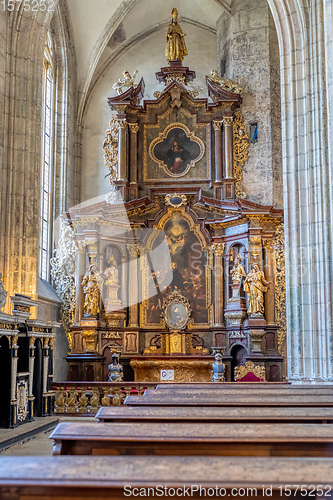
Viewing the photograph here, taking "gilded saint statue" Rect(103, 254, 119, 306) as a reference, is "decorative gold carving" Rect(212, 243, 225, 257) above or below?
above

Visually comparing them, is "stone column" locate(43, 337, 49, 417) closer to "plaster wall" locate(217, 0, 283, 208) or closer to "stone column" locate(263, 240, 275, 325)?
"stone column" locate(263, 240, 275, 325)

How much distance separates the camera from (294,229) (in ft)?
32.9

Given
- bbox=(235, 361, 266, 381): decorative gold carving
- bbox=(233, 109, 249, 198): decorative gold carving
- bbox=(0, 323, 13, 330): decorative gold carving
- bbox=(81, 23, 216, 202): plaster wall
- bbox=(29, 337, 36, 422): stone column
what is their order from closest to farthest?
bbox=(0, 323, 13, 330): decorative gold carving
bbox=(29, 337, 36, 422): stone column
bbox=(235, 361, 266, 381): decorative gold carving
bbox=(233, 109, 249, 198): decorative gold carving
bbox=(81, 23, 216, 202): plaster wall

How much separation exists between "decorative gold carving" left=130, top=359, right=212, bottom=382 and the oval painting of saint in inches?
209

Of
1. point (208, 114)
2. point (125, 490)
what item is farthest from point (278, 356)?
point (125, 490)

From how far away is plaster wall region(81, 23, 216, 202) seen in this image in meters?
19.5

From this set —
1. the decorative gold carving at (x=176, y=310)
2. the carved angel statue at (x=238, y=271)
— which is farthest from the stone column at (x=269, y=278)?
the decorative gold carving at (x=176, y=310)

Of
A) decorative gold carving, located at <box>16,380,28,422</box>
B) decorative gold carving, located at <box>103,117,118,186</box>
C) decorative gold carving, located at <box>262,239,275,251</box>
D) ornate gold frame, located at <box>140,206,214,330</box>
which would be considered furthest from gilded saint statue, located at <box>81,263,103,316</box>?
decorative gold carving, located at <box>262,239,275,251</box>

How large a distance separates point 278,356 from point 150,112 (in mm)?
7808

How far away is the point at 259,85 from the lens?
1728 centimetres

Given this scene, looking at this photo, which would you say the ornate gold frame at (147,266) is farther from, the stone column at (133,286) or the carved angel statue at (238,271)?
the carved angel statue at (238,271)

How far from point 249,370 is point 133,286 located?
12.7ft

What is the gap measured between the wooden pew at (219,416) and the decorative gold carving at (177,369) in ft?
36.2

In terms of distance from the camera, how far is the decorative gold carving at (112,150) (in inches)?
681
